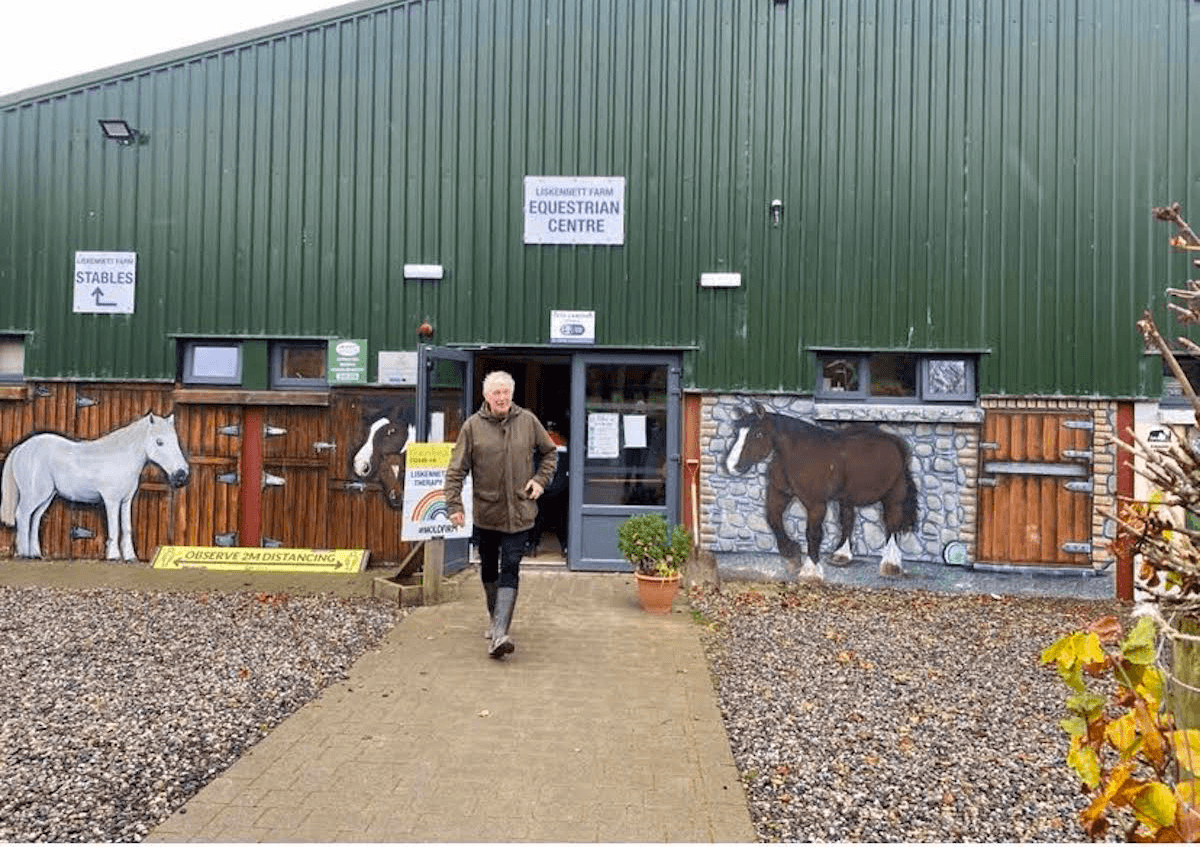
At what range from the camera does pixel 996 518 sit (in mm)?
8219

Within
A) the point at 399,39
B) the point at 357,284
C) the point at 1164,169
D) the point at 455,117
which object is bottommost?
the point at 357,284

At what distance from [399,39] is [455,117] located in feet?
3.69

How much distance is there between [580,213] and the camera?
8609 millimetres

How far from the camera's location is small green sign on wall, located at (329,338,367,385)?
28.5 feet

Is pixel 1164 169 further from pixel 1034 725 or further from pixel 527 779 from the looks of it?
pixel 527 779

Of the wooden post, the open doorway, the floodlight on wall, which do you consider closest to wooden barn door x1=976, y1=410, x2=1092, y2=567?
the open doorway

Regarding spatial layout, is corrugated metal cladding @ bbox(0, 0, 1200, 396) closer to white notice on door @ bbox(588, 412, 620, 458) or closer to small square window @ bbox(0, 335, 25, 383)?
small square window @ bbox(0, 335, 25, 383)

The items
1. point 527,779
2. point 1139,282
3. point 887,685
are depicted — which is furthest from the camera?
point 1139,282

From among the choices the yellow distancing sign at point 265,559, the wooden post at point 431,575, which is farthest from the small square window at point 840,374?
the yellow distancing sign at point 265,559

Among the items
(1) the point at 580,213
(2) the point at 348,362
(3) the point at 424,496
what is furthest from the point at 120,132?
(3) the point at 424,496

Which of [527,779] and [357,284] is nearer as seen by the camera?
[527,779]

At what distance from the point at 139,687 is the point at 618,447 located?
502cm

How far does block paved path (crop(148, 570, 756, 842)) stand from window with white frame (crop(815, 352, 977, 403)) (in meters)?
3.85

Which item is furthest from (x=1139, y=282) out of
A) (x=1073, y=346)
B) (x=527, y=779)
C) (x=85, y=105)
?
(x=85, y=105)
